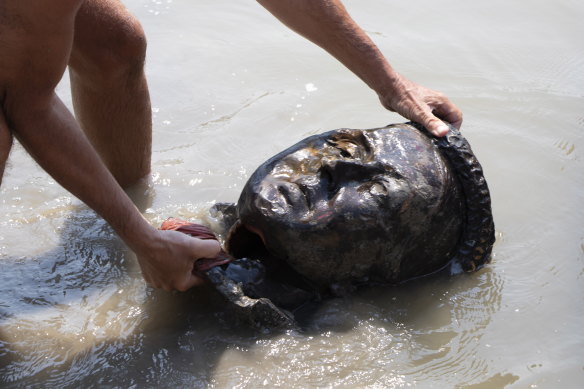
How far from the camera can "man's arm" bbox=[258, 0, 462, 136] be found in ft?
12.0

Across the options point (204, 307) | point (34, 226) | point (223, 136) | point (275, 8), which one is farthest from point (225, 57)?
point (204, 307)

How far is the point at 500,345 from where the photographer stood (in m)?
3.18

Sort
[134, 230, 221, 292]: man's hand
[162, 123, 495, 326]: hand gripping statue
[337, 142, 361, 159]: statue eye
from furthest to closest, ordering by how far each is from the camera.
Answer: [337, 142, 361, 159]: statue eye
[162, 123, 495, 326]: hand gripping statue
[134, 230, 221, 292]: man's hand

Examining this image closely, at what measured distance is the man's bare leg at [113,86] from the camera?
3701 millimetres

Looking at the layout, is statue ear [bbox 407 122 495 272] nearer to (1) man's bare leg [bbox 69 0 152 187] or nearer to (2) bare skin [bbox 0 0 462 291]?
(2) bare skin [bbox 0 0 462 291]

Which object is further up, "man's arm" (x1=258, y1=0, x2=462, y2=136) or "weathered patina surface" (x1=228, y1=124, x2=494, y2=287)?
"man's arm" (x1=258, y1=0, x2=462, y2=136)

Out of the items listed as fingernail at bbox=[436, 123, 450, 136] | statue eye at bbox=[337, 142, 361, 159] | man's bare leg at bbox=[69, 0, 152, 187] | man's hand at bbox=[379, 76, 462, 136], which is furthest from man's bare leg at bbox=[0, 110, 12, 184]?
fingernail at bbox=[436, 123, 450, 136]

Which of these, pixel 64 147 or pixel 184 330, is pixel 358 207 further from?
pixel 64 147

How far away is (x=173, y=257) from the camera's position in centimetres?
311

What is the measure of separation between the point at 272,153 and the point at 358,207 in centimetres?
138

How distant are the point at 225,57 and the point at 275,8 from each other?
169 centimetres

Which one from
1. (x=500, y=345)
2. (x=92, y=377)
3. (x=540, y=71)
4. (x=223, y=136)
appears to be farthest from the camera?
(x=540, y=71)

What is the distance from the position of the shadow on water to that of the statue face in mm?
187

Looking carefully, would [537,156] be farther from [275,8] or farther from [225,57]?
[225,57]
